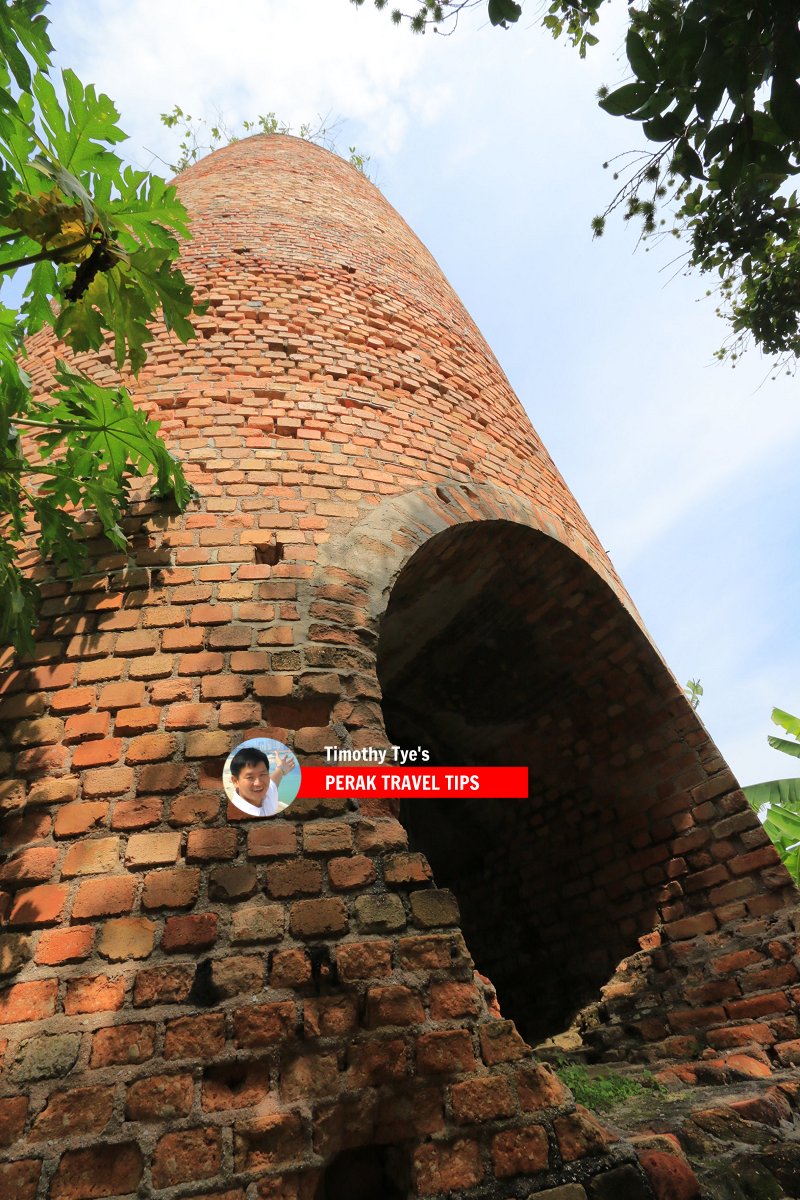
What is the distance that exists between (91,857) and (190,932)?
309mm

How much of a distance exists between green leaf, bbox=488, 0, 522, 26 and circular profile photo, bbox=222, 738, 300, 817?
2019 millimetres

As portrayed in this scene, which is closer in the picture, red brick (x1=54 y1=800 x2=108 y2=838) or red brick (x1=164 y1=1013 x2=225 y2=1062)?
red brick (x1=164 y1=1013 x2=225 y2=1062)

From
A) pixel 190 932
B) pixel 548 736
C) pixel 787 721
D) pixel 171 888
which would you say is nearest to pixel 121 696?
pixel 171 888

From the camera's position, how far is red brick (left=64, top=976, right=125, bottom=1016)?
4.56 ft

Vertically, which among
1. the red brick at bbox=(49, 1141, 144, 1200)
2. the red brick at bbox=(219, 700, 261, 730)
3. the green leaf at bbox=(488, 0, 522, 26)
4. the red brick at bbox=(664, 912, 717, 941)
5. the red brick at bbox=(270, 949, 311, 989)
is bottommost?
the red brick at bbox=(49, 1141, 144, 1200)

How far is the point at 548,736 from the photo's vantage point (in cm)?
371

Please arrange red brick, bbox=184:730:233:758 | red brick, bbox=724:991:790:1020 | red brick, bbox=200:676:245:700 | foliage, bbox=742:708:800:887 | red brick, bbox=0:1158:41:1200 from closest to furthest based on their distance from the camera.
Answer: red brick, bbox=0:1158:41:1200 < red brick, bbox=184:730:233:758 < red brick, bbox=200:676:245:700 < red brick, bbox=724:991:790:1020 < foliage, bbox=742:708:800:887

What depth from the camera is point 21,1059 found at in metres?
1.32

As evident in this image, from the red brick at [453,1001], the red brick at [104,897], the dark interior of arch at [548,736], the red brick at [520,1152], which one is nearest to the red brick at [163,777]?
the red brick at [104,897]

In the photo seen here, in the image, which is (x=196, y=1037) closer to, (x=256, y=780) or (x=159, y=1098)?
(x=159, y=1098)

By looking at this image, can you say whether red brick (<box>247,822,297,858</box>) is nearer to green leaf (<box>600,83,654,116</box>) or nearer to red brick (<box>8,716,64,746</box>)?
red brick (<box>8,716,64,746</box>)

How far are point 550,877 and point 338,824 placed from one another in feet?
7.93

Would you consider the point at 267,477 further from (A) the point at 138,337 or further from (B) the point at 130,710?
(B) the point at 130,710

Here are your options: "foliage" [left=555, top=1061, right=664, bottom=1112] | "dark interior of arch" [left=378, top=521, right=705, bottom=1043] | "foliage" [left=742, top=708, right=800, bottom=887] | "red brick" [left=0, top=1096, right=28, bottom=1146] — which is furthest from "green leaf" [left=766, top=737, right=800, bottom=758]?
"red brick" [left=0, top=1096, right=28, bottom=1146]
